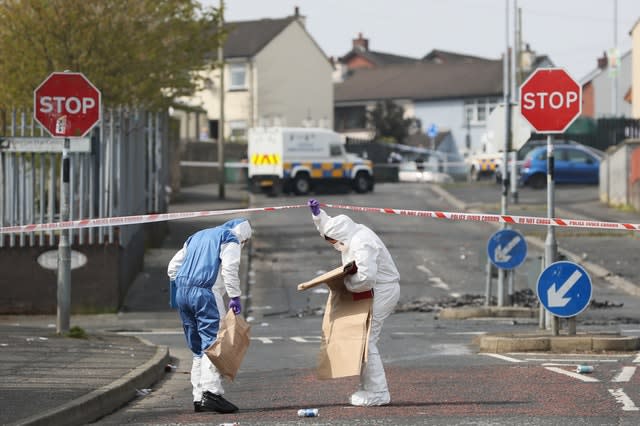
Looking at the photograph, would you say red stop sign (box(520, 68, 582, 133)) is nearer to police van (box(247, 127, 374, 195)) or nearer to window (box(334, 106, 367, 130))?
police van (box(247, 127, 374, 195))

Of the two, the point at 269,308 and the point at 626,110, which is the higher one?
the point at 626,110

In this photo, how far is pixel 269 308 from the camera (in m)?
21.7

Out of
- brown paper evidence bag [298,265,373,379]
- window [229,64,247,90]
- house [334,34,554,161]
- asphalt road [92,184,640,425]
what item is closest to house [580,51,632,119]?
house [334,34,554,161]

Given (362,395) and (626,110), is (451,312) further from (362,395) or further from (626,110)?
(626,110)

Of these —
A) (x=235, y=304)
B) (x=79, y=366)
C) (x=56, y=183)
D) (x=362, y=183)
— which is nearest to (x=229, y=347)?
(x=235, y=304)

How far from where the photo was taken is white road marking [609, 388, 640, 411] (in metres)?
9.58

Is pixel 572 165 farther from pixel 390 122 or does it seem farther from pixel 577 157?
pixel 390 122

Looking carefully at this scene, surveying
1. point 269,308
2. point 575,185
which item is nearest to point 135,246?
point 269,308

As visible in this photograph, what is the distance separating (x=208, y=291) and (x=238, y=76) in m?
59.2

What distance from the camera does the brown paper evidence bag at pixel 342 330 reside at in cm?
1005

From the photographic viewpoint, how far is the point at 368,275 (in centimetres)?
995

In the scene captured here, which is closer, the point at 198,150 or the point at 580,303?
the point at 580,303

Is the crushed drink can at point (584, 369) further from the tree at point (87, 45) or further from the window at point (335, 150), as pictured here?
the window at point (335, 150)

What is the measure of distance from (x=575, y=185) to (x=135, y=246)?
27.1 meters
